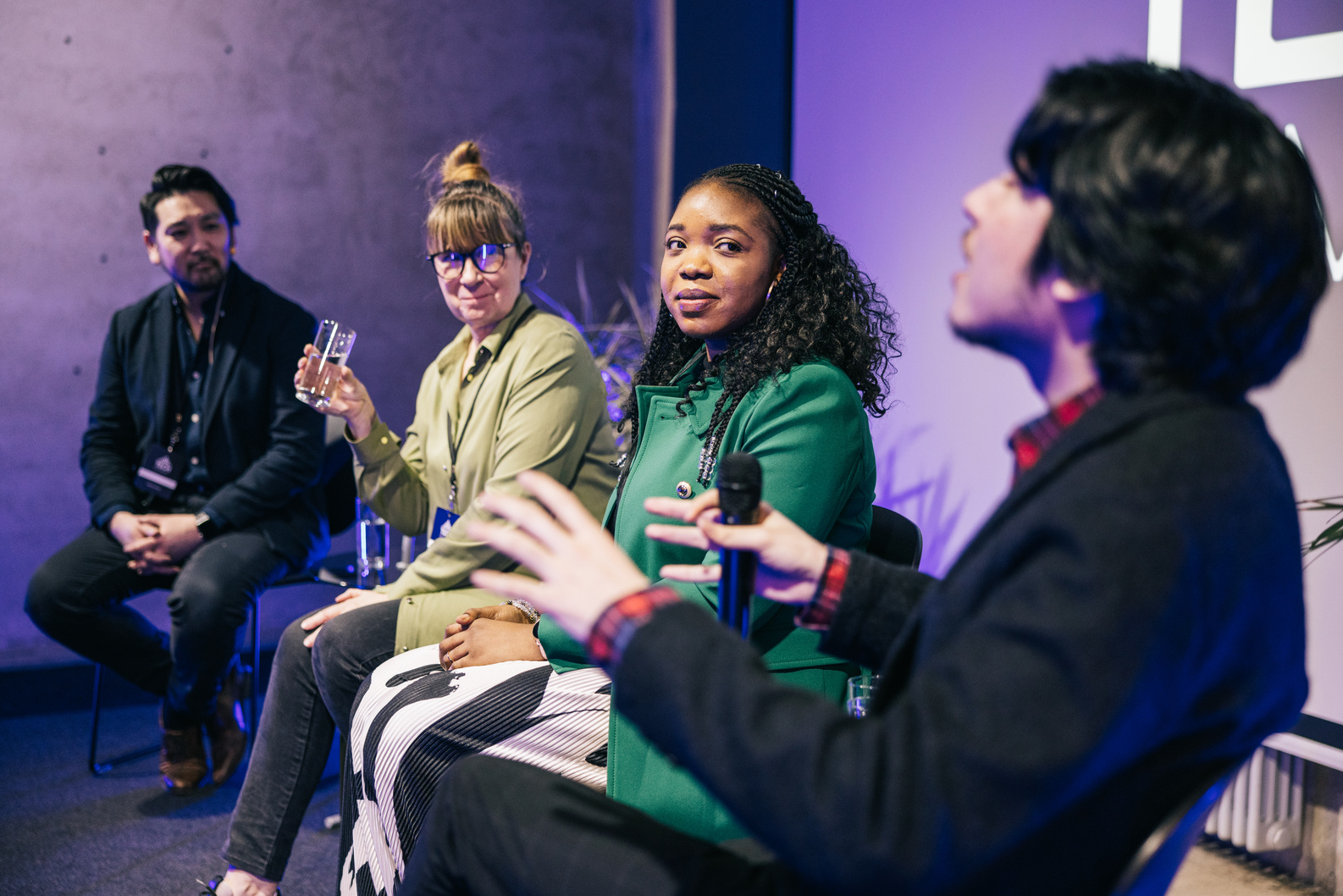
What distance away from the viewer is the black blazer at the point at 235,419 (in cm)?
289

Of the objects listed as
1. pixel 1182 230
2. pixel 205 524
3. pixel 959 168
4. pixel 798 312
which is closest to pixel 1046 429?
pixel 1182 230

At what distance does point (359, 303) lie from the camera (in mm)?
3891

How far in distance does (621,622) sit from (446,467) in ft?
5.50

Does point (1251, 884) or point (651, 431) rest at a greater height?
point (651, 431)

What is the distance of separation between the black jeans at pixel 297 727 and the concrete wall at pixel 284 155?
2.06 m

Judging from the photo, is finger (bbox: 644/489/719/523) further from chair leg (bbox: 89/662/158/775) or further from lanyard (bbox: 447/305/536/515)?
chair leg (bbox: 89/662/158/775)

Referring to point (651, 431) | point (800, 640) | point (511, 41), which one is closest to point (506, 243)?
point (651, 431)

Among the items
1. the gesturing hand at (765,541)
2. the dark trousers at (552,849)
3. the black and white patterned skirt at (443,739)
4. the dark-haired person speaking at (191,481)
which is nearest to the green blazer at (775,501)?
the black and white patterned skirt at (443,739)

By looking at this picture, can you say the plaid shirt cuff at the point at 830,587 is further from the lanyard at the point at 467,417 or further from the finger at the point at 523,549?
the lanyard at the point at 467,417

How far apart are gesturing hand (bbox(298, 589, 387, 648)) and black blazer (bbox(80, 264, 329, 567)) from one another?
783 millimetres

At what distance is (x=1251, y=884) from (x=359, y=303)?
3.40m

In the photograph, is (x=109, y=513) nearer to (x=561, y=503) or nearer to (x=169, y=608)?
(x=169, y=608)

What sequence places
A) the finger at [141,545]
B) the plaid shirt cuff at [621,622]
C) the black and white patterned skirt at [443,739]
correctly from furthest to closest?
the finger at [141,545] < the black and white patterned skirt at [443,739] < the plaid shirt cuff at [621,622]

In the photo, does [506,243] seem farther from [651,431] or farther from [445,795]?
[445,795]
